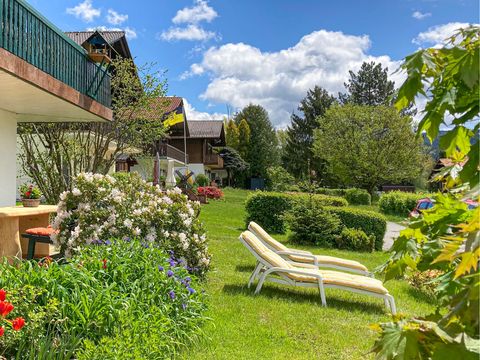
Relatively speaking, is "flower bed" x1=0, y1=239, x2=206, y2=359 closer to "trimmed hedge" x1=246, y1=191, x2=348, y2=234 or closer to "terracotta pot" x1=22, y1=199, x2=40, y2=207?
"terracotta pot" x1=22, y1=199, x2=40, y2=207

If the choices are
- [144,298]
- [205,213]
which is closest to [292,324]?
[144,298]

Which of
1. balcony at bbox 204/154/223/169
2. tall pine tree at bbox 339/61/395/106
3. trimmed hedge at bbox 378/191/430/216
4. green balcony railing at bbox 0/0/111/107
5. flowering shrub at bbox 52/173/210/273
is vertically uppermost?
tall pine tree at bbox 339/61/395/106

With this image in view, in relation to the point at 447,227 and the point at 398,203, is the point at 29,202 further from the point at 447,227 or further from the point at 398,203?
the point at 398,203

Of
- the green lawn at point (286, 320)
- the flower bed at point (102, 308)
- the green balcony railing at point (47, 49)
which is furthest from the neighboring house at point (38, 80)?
the green lawn at point (286, 320)

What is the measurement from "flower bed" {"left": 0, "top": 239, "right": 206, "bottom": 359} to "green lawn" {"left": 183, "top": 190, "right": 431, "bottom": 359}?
437 millimetres

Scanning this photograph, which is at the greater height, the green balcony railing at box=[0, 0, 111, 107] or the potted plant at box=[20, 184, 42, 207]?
the green balcony railing at box=[0, 0, 111, 107]

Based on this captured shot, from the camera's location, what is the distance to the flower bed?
318 cm

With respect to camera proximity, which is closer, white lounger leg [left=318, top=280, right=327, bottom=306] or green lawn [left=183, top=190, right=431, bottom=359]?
green lawn [left=183, top=190, right=431, bottom=359]

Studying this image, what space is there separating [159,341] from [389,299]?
3850 mm

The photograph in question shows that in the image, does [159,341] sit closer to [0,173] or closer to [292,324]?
[292,324]

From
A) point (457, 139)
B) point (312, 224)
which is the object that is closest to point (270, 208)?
point (312, 224)

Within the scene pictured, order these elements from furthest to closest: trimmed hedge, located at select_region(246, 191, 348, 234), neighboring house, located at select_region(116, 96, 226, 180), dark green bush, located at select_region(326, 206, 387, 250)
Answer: neighboring house, located at select_region(116, 96, 226, 180)
trimmed hedge, located at select_region(246, 191, 348, 234)
dark green bush, located at select_region(326, 206, 387, 250)

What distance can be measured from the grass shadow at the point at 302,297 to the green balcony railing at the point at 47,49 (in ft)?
16.4

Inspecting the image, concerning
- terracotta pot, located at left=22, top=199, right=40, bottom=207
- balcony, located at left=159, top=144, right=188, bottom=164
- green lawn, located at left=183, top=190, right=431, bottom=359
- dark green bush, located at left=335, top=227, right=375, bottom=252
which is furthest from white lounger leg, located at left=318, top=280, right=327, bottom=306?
balcony, located at left=159, top=144, right=188, bottom=164
